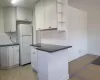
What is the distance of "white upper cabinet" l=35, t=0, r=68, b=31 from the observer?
8.11ft

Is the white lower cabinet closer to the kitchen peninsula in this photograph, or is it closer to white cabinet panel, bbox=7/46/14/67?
white cabinet panel, bbox=7/46/14/67

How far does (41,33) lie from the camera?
3703 millimetres

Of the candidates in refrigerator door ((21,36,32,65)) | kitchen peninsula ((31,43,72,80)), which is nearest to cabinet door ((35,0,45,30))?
refrigerator door ((21,36,32,65))

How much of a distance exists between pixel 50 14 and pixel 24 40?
1760 mm

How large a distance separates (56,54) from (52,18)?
1140 mm

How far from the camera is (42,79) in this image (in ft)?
6.87

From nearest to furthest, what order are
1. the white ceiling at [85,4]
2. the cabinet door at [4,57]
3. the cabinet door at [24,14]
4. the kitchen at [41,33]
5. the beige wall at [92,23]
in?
the kitchen at [41,33] < the cabinet door at [4,57] < the cabinet door at [24,14] < the white ceiling at [85,4] < the beige wall at [92,23]

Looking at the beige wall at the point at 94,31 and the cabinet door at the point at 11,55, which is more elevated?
the beige wall at the point at 94,31

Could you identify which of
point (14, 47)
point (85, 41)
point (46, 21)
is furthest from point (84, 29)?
point (14, 47)

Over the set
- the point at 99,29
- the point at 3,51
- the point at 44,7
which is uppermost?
the point at 44,7

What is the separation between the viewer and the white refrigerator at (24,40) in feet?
12.3

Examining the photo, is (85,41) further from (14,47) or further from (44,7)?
(14,47)

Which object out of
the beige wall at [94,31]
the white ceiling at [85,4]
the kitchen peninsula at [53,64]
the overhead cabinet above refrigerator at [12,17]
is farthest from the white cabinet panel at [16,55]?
the beige wall at [94,31]

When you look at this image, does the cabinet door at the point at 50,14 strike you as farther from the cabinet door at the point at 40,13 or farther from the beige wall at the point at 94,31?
the beige wall at the point at 94,31
